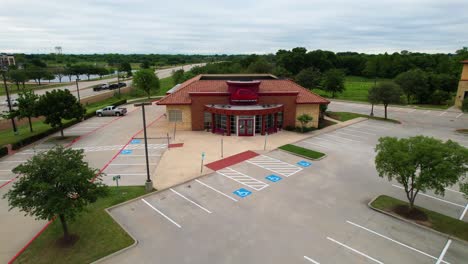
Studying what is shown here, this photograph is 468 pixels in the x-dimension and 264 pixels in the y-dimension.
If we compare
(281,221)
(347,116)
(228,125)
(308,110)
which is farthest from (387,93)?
(281,221)

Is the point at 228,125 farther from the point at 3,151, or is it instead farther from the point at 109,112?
the point at 109,112

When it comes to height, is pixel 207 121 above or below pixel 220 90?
below

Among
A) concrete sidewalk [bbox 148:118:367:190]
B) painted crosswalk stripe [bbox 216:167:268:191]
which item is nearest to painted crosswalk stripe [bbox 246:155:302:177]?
concrete sidewalk [bbox 148:118:367:190]

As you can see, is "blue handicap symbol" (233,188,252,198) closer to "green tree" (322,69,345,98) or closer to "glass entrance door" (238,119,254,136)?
"glass entrance door" (238,119,254,136)

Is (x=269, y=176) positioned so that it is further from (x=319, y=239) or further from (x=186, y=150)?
(x=186, y=150)

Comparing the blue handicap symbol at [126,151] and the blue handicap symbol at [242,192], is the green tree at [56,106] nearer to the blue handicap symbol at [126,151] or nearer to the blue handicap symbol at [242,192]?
the blue handicap symbol at [126,151]

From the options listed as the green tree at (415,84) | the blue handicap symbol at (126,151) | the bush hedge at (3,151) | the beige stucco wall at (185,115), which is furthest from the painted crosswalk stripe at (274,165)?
the green tree at (415,84)
